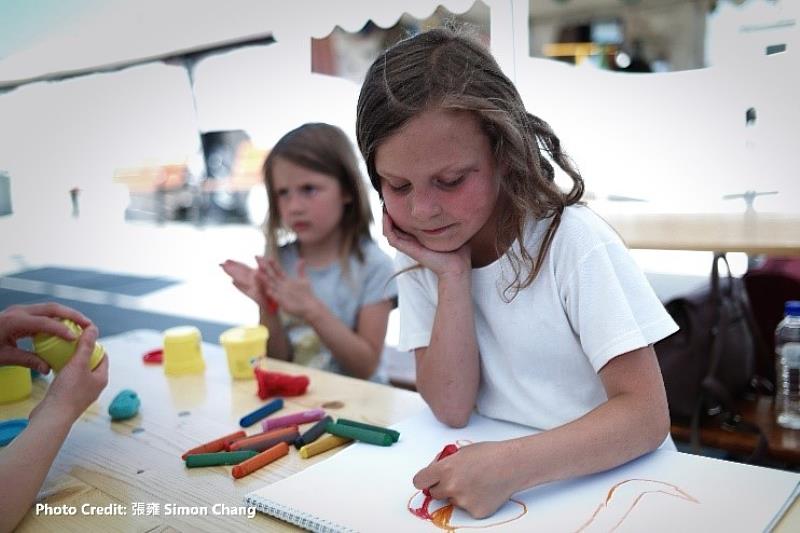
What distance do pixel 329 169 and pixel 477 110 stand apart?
0.68 m

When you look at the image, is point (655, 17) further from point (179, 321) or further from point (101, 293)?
point (179, 321)

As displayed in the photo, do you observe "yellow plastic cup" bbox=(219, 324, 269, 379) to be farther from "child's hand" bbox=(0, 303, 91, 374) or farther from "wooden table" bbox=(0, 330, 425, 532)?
"child's hand" bbox=(0, 303, 91, 374)

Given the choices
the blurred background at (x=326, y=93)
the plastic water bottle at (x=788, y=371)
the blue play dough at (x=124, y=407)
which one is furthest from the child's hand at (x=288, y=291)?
the plastic water bottle at (x=788, y=371)

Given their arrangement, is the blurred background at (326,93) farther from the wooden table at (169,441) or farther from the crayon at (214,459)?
the crayon at (214,459)

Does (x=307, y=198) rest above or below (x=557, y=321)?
above

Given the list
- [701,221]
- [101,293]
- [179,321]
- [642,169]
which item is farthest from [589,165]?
[179,321]

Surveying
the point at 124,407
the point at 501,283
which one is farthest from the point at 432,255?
the point at 124,407

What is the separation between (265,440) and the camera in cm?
70

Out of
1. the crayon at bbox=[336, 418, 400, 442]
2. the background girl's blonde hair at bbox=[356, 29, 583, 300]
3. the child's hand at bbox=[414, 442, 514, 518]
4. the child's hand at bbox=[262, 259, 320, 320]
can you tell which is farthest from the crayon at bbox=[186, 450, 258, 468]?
the child's hand at bbox=[262, 259, 320, 320]

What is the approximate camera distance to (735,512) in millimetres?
503

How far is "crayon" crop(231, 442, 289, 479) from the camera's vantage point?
63cm

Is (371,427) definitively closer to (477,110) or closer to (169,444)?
(169,444)

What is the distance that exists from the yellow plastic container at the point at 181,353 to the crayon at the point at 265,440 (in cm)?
33

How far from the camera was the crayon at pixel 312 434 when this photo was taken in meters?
0.70
